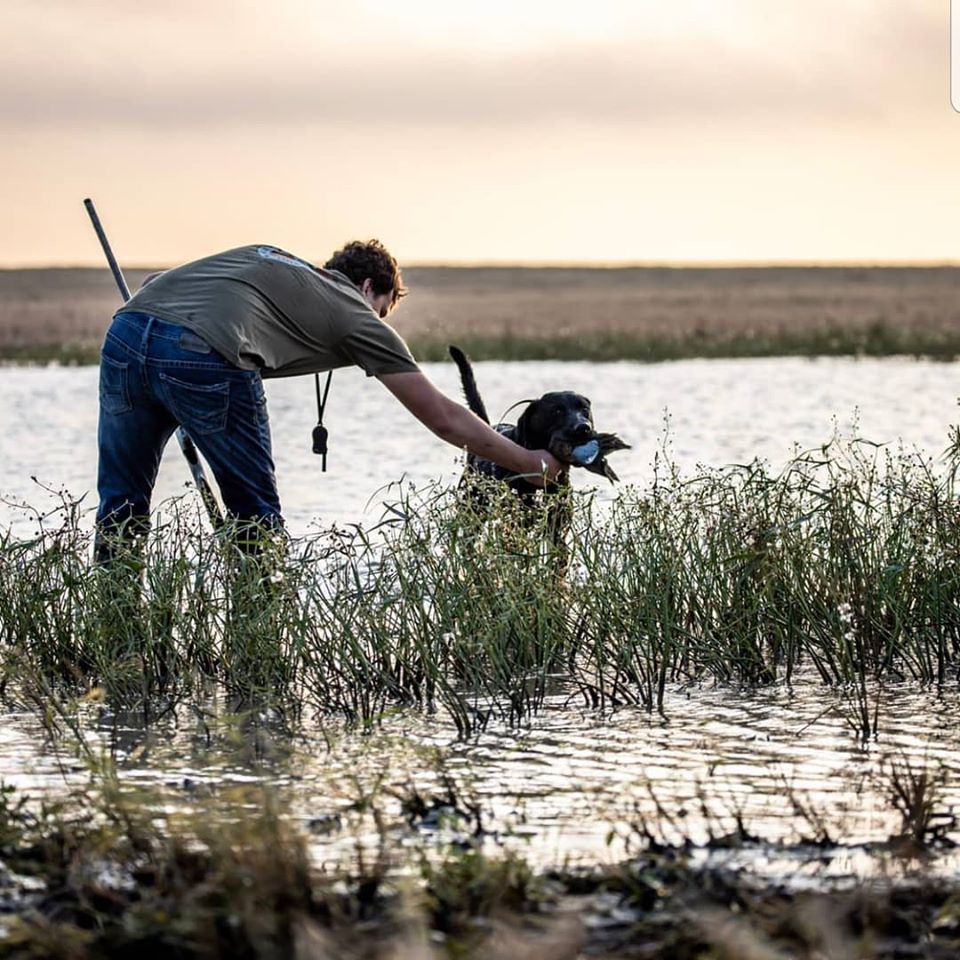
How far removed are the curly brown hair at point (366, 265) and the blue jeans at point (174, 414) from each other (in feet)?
2.13

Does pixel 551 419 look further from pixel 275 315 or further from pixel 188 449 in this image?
pixel 275 315

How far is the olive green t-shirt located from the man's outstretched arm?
66 millimetres

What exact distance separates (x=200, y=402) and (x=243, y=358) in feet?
0.82

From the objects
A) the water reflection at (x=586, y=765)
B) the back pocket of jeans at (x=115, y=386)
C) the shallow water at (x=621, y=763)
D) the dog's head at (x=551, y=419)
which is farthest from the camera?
the dog's head at (x=551, y=419)

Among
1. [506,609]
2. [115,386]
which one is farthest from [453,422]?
[115,386]

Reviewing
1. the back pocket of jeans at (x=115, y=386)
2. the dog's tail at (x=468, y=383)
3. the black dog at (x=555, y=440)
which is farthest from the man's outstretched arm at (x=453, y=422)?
the dog's tail at (x=468, y=383)

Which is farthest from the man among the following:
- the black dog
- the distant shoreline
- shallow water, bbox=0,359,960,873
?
the distant shoreline

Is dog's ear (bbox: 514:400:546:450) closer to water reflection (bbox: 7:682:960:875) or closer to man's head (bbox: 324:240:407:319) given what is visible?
man's head (bbox: 324:240:407:319)

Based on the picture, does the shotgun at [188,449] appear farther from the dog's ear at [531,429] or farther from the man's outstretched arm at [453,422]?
the dog's ear at [531,429]

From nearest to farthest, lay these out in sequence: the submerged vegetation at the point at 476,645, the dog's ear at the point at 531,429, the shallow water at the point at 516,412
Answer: the submerged vegetation at the point at 476,645 < the dog's ear at the point at 531,429 < the shallow water at the point at 516,412

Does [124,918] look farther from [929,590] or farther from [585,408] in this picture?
[585,408]

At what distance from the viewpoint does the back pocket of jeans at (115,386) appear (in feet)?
23.2

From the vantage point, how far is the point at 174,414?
7012 mm

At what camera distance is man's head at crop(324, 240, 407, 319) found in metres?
7.30
